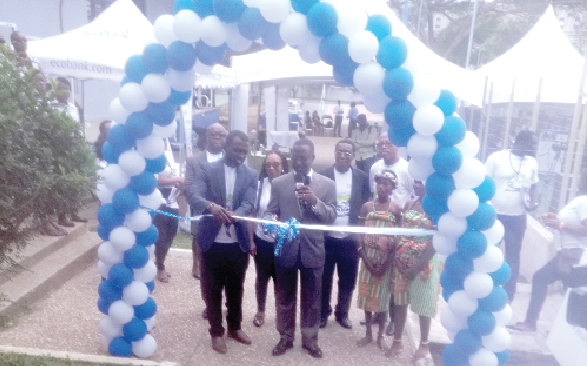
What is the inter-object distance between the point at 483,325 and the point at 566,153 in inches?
148

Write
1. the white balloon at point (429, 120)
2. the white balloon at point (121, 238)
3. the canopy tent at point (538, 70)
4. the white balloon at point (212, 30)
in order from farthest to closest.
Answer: the canopy tent at point (538, 70)
the white balloon at point (121, 238)
the white balloon at point (212, 30)
the white balloon at point (429, 120)

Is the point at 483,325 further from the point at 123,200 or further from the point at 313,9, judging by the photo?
the point at 123,200

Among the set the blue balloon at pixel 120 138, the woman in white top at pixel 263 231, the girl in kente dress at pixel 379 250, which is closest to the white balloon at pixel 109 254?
the blue balloon at pixel 120 138

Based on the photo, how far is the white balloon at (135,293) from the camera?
4301 millimetres

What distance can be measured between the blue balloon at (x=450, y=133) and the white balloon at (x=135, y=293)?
2.72m

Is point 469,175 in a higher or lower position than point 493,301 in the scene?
higher

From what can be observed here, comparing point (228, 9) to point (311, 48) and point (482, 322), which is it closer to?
point (311, 48)

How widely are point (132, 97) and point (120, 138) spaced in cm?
37

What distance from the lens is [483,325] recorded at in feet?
11.4

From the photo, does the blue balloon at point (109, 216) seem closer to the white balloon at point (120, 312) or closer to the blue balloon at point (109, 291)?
the blue balloon at point (109, 291)

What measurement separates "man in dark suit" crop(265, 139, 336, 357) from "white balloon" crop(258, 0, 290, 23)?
48.2 inches

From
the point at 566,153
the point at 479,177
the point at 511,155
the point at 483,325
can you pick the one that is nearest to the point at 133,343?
the point at 483,325

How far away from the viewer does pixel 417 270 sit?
4.45m

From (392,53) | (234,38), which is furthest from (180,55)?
(392,53)
